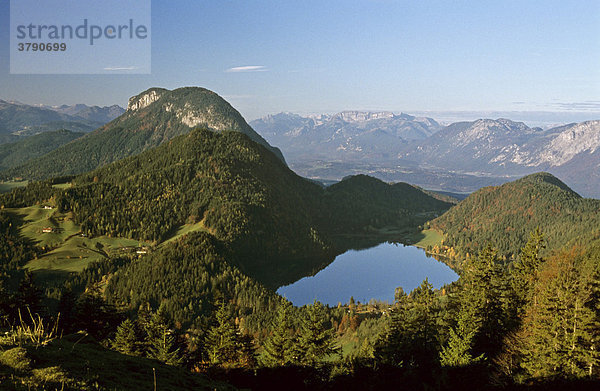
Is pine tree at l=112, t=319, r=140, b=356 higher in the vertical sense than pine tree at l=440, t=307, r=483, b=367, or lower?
lower

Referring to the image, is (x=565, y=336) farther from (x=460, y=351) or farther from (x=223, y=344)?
(x=223, y=344)

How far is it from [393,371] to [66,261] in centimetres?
18995

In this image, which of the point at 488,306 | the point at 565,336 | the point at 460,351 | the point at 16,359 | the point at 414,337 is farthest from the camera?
the point at 414,337

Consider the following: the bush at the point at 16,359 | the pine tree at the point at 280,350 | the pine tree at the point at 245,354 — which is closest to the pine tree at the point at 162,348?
the pine tree at the point at 245,354

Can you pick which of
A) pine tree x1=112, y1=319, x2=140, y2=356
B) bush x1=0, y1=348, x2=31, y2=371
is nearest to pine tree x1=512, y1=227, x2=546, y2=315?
pine tree x1=112, y1=319, x2=140, y2=356

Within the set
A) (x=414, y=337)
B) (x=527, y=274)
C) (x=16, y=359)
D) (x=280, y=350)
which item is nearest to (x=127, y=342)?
(x=280, y=350)

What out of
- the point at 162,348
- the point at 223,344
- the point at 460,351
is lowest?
the point at 162,348

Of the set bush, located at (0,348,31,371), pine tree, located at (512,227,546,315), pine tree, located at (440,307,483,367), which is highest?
bush, located at (0,348,31,371)

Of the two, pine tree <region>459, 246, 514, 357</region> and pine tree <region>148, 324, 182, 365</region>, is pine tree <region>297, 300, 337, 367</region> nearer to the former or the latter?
pine tree <region>148, 324, 182, 365</region>

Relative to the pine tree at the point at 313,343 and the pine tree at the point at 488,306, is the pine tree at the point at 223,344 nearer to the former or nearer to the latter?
the pine tree at the point at 313,343

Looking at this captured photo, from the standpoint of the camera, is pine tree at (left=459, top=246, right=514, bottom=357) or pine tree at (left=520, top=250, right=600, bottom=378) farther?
pine tree at (left=459, top=246, right=514, bottom=357)

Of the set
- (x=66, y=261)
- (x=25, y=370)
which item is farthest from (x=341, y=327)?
(x=66, y=261)

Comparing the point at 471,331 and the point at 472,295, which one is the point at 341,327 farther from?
the point at 471,331

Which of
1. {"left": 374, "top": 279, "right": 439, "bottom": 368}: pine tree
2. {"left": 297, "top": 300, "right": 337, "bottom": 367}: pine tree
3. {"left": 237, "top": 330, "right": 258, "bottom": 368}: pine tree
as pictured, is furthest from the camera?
{"left": 374, "top": 279, "right": 439, "bottom": 368}: pine tree
